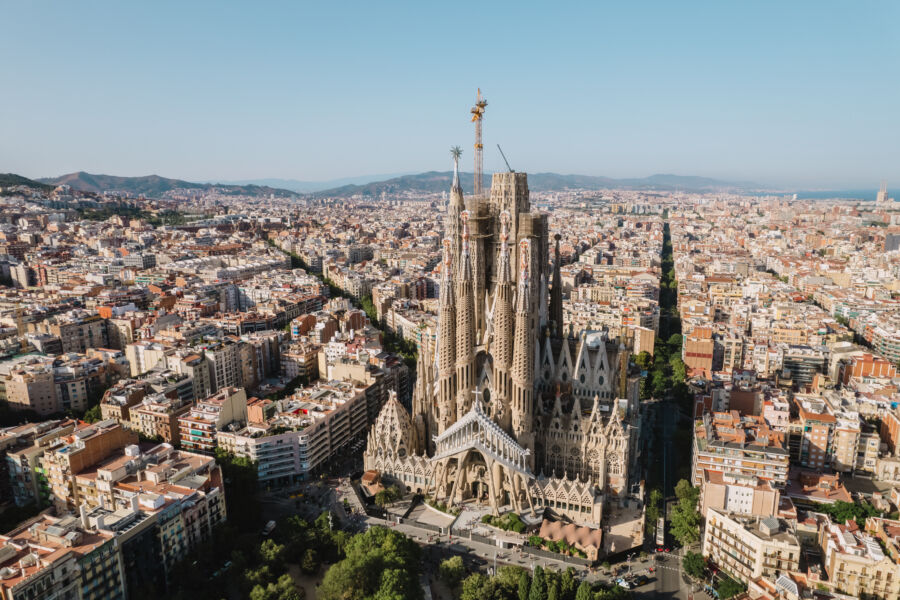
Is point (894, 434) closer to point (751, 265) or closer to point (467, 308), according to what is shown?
point (467, 308)

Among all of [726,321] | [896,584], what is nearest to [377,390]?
[896,584]

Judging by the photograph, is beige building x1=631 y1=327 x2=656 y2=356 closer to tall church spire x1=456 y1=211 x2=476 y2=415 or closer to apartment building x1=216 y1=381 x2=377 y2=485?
apartment building x1=216 y1=381 x2=377 y2=485

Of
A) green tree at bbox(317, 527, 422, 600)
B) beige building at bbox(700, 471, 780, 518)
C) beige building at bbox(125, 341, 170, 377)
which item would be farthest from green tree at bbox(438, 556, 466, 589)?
beige building at bbox(125, 341, 170, 377)

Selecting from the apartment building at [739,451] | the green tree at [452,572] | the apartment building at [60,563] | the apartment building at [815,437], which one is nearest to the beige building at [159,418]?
the apartment building at [60,563]

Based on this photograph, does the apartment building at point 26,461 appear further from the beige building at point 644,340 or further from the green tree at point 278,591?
the beige building at point 644,340

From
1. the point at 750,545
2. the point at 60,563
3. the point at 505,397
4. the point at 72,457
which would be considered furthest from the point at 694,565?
the point at 72,457

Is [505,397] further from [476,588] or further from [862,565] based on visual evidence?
[862,565]
